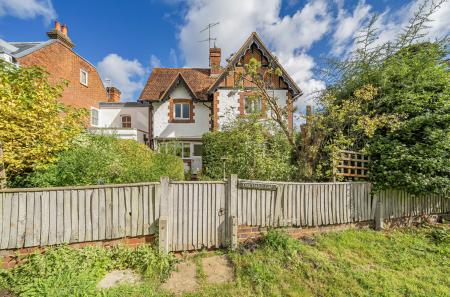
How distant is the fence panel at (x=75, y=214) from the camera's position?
12.9ft

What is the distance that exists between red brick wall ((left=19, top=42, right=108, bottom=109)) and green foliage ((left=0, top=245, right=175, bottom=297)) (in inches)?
496

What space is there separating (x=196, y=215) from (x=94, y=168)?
300cm

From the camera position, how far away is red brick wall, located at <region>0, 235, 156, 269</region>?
390 centimetres

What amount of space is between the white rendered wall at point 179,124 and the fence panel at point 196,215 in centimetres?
1010

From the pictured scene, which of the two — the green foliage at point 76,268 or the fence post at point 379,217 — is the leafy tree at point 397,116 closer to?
the fence post at point 379,217

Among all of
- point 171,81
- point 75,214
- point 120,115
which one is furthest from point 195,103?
point 75,214

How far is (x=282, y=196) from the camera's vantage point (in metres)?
5.29

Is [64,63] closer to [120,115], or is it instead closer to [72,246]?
[120,115]

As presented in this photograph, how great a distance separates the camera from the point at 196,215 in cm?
477

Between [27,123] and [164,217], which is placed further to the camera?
[27,123]

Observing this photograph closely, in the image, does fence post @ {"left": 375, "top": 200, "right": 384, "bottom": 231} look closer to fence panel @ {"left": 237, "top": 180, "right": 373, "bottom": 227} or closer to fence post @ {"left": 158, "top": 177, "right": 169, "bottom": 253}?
fence panel @ {"left": 237, "top": 180, "right": 373, "bottom": 227}

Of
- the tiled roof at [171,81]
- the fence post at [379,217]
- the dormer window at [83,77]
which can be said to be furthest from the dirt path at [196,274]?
the dormer window at [83,77]

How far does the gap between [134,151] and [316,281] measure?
6763 mm

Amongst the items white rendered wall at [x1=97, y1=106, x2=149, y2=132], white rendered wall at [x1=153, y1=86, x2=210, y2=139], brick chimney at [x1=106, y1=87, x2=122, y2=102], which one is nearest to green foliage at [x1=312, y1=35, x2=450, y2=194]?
white rendered wall at [x1=153, y1=86, x2=210, y2=139]
